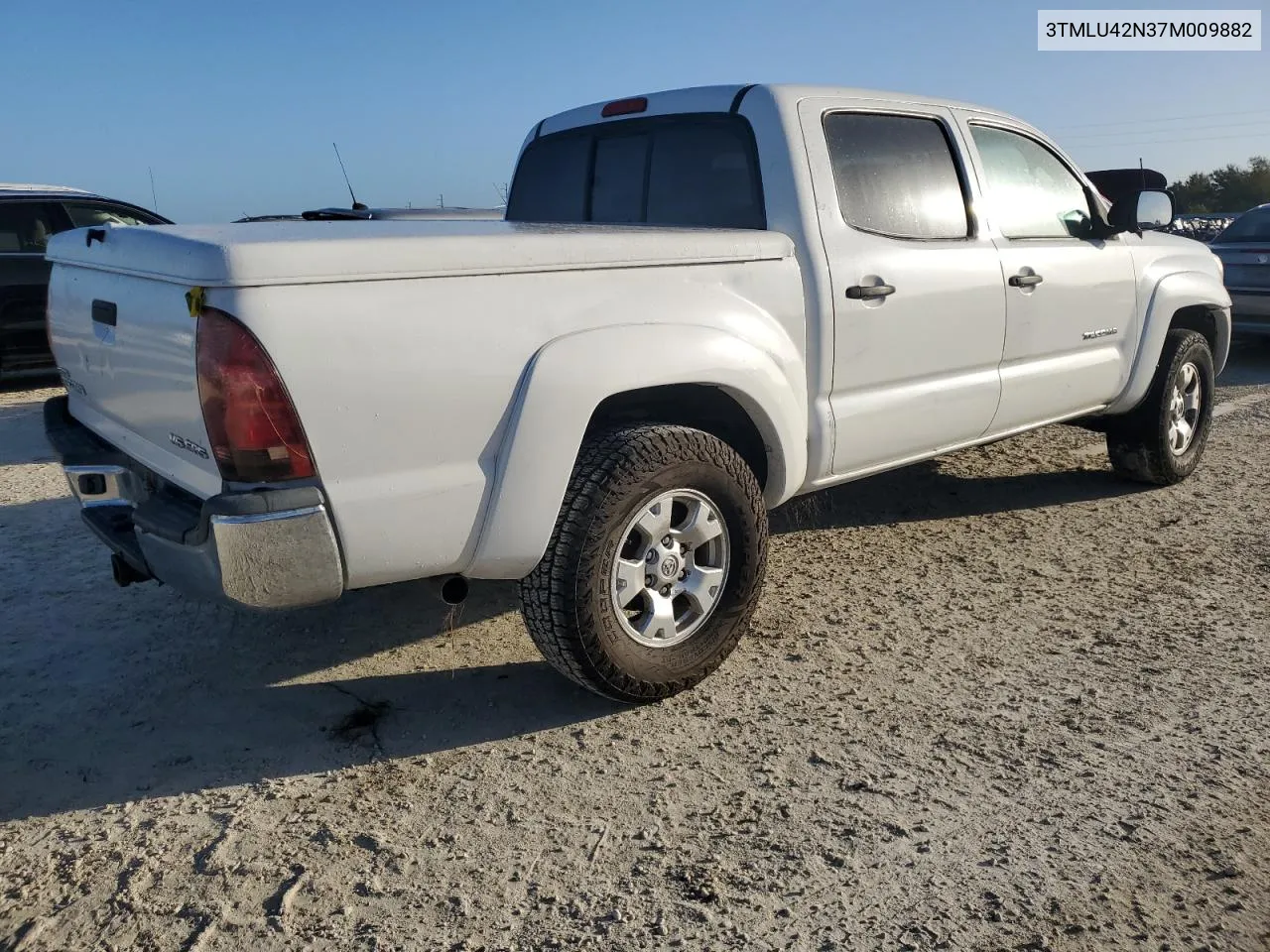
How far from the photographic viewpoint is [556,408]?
290cm

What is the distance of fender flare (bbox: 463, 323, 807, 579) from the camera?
285 cm

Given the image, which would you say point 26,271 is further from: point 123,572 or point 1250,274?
point 1250,274

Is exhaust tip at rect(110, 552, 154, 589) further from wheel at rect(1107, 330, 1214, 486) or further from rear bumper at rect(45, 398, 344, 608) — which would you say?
wheel at rect(1107, 330, 1214, 486)

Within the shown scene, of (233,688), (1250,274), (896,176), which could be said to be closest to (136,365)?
(233,688)

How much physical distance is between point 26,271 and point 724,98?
7.53 m

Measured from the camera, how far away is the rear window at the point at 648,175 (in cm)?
383

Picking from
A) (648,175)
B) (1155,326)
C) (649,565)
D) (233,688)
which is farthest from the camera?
(1155,326)

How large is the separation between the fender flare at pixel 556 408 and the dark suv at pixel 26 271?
7572mm

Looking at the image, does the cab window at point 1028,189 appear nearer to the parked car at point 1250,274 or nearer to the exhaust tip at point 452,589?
the exhaust tip at point 452,589

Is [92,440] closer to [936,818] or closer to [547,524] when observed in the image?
[547,524]

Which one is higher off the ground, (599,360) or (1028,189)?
(1028,189)

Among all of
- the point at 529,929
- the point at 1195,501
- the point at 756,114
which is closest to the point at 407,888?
the point at 529,929

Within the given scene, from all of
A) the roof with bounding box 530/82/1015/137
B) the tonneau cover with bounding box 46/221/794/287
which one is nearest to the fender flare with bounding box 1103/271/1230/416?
the roof with bounding box 530/82/1015/137

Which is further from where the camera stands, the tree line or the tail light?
the tree line
